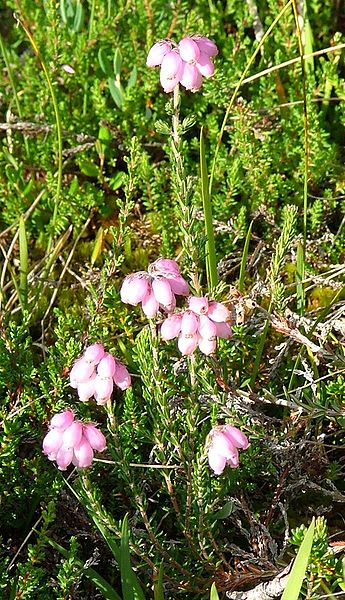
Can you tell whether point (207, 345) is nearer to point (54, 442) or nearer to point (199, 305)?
point (199, 305)

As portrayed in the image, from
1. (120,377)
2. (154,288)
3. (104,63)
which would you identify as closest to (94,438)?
(120,377)

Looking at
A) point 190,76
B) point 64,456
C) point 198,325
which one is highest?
point 190,76

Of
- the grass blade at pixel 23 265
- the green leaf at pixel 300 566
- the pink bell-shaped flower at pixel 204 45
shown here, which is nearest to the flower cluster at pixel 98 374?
the green leaf at pixel 300 566

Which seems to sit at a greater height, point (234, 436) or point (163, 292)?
point (163, 292)

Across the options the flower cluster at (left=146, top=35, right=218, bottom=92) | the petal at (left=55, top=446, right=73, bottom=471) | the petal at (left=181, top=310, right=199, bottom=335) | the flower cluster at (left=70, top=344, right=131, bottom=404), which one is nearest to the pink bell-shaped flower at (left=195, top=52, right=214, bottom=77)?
the flower cluster at (left=146, top=35, right=218, bottom=92)

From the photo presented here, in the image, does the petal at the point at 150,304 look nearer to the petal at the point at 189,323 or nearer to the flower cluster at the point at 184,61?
the petal at the point at 189,323

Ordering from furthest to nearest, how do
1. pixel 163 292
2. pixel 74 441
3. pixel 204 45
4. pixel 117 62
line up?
1. pixel 117 62
2. pixel 204 45
3. pixel 74 441
4. pixel 163 292

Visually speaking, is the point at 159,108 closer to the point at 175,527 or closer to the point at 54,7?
the point at 54,7
